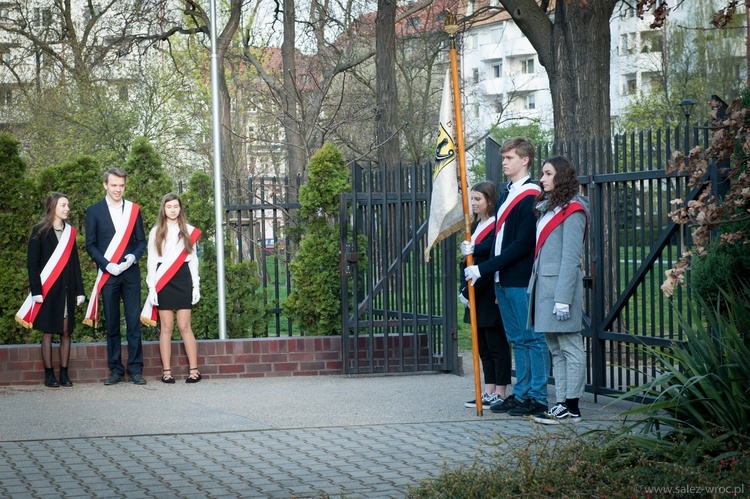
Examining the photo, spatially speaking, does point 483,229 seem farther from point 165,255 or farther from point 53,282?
point 53,282

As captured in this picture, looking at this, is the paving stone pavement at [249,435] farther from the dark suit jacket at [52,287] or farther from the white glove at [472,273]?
the white glove at [472,273]

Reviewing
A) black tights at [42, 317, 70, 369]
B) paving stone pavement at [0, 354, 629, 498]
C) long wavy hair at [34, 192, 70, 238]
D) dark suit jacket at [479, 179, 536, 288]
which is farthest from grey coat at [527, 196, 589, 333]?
long wavy hair at [34, 192, 70, 238]

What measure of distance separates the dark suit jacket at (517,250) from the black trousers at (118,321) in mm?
3895

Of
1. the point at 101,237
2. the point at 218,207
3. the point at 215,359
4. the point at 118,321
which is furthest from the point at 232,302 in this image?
the point at 101,237

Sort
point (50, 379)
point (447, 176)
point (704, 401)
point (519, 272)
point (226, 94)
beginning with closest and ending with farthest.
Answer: point (704, 401) → point (519, 272) → point (447, 176) → point (50, 379) → point (226, 94)

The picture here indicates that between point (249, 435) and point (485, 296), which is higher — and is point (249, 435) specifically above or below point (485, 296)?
below

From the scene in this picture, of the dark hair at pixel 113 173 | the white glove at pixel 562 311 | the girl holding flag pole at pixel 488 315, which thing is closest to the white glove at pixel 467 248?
the girl holding flag pole at pixel 488 315

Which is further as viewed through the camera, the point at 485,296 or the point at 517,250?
the point at 485,296

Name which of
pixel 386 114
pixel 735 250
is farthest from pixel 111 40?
pixel 735 250

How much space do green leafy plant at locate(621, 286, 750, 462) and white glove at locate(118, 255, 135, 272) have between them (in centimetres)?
578

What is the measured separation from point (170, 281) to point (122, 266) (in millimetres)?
489

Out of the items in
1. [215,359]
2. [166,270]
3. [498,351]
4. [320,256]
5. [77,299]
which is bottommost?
[215,359]

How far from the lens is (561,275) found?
8055mm

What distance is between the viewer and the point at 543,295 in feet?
26.7
